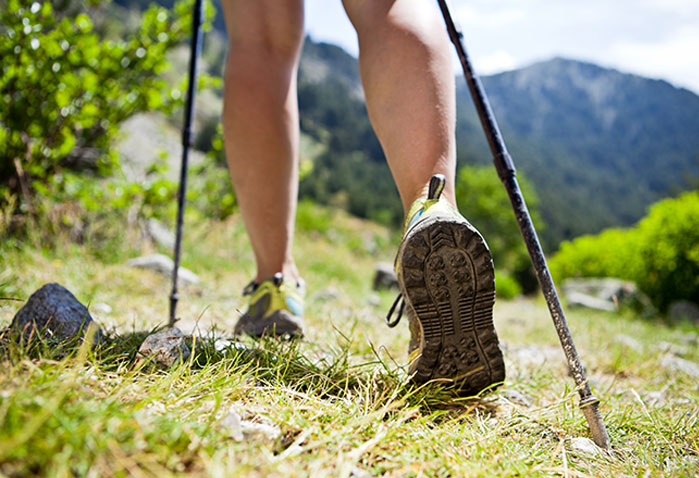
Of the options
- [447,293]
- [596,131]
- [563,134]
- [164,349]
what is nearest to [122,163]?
[164,349]

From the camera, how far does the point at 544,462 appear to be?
0.60 meters

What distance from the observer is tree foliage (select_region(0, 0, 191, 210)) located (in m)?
2.16

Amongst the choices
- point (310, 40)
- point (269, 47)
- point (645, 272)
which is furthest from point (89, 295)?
point (310, 40)

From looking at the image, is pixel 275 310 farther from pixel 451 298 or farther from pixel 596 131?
pixel 596 131

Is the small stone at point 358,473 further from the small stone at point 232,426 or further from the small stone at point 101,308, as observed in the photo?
the small stone at point 101,308

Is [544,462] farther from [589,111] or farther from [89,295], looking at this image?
[589,111]

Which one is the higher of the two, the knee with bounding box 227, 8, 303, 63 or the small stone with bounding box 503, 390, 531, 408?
the knee with bounding box 227, 8, 303, 63

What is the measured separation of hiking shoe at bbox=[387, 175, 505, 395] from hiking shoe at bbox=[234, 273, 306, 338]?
446mm

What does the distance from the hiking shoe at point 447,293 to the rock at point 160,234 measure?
2.52 m

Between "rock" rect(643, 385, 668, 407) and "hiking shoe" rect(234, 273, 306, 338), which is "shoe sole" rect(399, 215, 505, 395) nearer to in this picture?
"hiking shoe" rect(234, 273, 306, 338)

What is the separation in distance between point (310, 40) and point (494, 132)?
72.9 m

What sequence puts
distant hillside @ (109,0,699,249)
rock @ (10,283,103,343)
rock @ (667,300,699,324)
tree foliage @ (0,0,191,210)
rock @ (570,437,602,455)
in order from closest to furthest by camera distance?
rock @ (570,437,602,455) < rock @ (10,283,103,343) < tree foliage @ (0,0,191,210) < rock @ (667,300,699,324) < distant hillside @ (109,0,699,249)

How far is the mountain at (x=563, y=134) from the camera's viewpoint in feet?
136

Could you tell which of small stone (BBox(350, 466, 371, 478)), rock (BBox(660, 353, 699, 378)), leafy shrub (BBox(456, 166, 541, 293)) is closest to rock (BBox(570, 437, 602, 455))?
small stone (BBox(350, 466, 371, 478))
